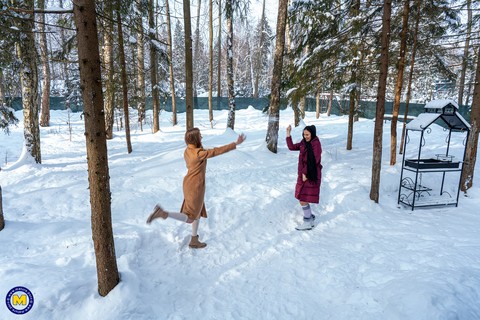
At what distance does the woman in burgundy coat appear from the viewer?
5328mm

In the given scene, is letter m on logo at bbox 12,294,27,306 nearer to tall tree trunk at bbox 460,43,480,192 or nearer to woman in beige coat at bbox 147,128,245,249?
woman in beige coat at bbox 147,128,245,249

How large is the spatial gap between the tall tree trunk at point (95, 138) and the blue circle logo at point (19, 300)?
2.13 ft

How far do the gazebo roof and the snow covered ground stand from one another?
1.88 m

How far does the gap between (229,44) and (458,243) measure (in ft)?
40.4

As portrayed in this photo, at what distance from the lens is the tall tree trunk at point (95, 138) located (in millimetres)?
→ 2641

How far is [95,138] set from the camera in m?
2.81

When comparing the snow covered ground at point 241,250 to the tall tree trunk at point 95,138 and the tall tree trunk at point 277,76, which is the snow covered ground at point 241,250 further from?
the tall tree trunk at point 277,76

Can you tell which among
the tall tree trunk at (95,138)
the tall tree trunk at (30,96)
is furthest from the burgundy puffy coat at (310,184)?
the tall tree trunk at (30,96)

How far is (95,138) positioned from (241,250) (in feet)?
9.49

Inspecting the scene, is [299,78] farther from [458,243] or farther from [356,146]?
[458,243]

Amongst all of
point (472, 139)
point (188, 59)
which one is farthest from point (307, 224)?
point (188, 59)

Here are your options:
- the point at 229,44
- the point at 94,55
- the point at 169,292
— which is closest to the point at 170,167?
the point at 169,292

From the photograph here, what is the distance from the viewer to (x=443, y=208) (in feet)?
21.7

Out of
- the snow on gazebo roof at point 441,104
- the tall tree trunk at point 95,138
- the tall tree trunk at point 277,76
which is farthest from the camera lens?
the tall tree trunk at point 277,76
